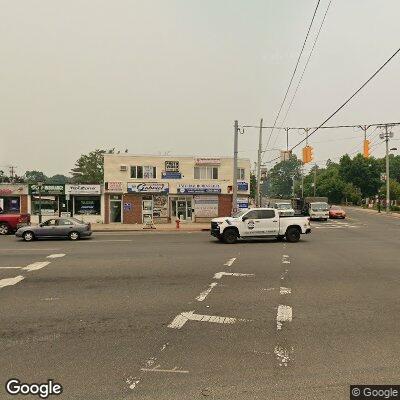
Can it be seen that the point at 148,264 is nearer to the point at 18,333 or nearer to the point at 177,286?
the point at 177,286

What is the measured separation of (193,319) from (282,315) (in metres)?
1.60

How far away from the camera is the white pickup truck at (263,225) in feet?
70.0

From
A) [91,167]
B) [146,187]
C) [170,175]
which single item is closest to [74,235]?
[146,187]

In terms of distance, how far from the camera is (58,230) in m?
23.9

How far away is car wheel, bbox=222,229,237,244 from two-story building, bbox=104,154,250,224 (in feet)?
61.2

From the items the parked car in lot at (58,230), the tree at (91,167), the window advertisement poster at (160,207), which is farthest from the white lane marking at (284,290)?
the tree at (91,167)

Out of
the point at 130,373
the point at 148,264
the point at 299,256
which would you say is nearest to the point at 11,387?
the point at 130,373

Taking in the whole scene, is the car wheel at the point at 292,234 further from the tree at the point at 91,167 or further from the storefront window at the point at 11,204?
the tree at the point at 91,167

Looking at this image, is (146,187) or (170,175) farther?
(170,175)

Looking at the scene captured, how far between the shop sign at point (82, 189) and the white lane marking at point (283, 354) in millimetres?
34565

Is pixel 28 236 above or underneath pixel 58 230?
underneath

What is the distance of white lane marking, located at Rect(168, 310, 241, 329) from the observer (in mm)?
7246

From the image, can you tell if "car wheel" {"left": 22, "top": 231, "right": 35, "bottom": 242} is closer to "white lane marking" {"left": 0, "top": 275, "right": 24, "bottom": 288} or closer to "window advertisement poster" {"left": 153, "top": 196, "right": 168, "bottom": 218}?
"white lane marking" {"left": 0, "top": 275, "right": 24, "bottom": 288}

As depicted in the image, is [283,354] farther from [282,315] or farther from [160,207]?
[160,207]
